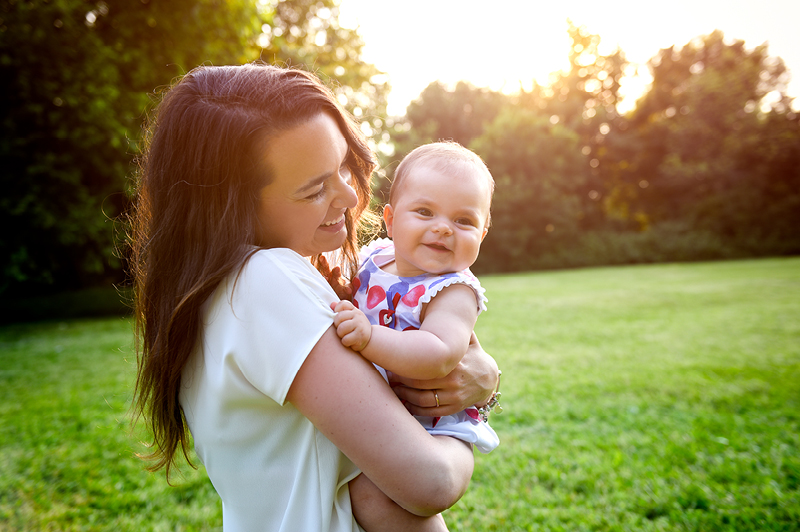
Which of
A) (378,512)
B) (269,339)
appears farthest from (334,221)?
(378,512)

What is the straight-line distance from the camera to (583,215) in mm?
33250

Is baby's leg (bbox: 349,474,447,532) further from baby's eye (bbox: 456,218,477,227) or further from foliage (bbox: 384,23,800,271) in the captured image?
foliage (bbox: 384,23,800,271)

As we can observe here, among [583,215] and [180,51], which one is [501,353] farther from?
[583,215]

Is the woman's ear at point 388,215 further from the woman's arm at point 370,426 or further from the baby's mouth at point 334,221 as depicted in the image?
the woman's arm at point 370,426

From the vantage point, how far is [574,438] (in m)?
4.30

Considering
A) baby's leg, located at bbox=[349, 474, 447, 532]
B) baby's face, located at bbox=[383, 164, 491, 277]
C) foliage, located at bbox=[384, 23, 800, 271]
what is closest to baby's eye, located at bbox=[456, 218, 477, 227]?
baby's face, located at bbox=[383, 164, 491, 277]

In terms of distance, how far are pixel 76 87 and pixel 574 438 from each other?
11.4 metres

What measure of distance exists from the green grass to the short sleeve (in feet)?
4.26

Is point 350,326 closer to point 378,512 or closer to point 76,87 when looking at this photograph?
point 378,512

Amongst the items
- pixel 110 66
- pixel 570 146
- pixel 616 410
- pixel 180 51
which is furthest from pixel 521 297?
pixel 570 146

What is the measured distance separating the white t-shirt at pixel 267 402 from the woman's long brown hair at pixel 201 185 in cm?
7

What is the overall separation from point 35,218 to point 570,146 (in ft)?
90.7

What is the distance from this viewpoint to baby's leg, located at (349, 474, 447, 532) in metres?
1.15

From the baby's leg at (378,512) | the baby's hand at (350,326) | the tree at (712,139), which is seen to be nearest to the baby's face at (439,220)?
the baby's hand at (350,326)
